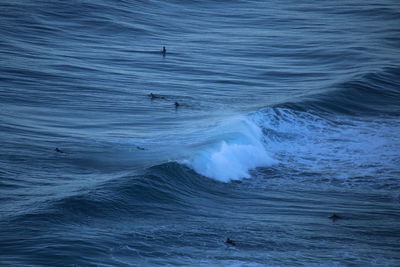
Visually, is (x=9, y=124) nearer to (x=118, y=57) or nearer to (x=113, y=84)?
(x=113, y=84)

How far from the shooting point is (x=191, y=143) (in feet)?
60.5

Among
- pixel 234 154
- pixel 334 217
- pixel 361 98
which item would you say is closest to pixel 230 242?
pixel 334 217

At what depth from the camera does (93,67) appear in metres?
26.4

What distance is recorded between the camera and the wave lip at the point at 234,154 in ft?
56.3

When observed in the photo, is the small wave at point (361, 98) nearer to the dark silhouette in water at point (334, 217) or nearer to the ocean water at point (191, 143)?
the ocean water at point (191, 143)

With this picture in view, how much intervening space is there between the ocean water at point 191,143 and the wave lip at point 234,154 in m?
0.05

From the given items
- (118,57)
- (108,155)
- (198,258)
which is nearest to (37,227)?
(198,258)

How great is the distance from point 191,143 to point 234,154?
1195 millimetres

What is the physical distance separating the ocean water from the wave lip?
0.17ft

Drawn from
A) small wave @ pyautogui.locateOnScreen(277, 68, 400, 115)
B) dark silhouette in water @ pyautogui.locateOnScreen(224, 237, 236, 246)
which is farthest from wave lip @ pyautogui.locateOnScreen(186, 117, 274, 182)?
dark silhouette in water @ pyautogui.locateOnScreen(224, 237, 236, 246)

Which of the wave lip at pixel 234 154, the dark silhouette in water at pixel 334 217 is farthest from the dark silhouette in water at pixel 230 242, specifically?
the wave lip at pixel 234 154

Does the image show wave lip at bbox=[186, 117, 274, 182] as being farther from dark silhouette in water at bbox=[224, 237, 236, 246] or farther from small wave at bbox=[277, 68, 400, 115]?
dark silhouette in water at bbox=[224, 237, 236, 246]

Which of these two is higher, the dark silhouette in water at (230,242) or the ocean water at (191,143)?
the ocean water at (191,143)

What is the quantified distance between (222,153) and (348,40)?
18.9 meters
